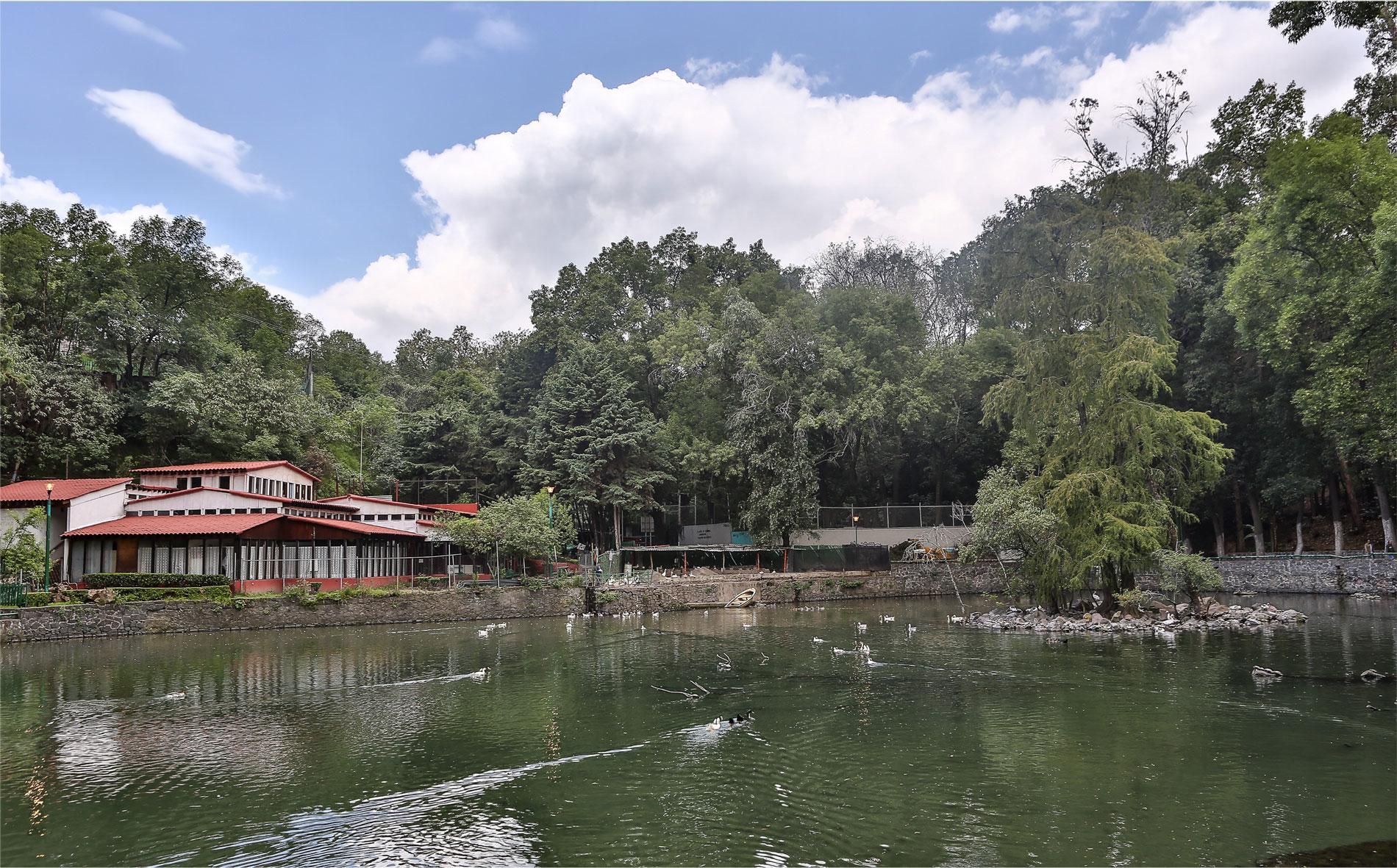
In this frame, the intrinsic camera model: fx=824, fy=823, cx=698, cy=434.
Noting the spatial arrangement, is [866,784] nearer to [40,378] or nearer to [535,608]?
[535,608]

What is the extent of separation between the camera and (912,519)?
59.2m

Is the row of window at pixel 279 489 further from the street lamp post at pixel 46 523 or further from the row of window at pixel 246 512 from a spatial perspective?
the street lamp post at pixel 46 523

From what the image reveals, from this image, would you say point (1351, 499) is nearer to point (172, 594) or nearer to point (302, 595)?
point (302, 595)

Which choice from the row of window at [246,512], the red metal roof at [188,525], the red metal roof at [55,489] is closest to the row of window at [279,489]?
the row of window at [246,512]

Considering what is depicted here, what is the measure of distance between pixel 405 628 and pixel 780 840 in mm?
30105

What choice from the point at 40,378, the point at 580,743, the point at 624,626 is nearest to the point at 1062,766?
the point at 580,743

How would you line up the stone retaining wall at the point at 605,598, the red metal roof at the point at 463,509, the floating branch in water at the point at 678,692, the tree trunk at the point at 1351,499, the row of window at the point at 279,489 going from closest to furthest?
the floating branch in water at the point at 678,692 < the stone retaining wall at the point at 605,598 < the row of window at the point at 279,489 < the tree trunk at the point at 1351,499 < the red metal roof at the point at 463,509

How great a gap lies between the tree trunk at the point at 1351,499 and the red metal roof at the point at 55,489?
2572 inches

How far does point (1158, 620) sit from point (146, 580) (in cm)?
4337

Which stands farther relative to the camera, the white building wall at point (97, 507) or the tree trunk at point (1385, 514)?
the tree trunk at point (1385, 514)

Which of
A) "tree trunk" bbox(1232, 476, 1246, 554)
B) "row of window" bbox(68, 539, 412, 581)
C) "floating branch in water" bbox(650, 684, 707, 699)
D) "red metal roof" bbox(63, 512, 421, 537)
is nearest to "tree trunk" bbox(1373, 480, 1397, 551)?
"tree trunk" bbox(1232, 476, 1246, 554)

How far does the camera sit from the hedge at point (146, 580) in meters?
36.9

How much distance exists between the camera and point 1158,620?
3244 centimetres

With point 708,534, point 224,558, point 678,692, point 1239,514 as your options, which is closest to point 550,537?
point 224,558
